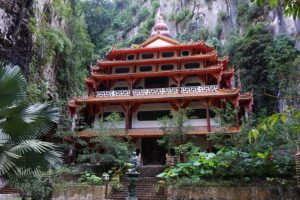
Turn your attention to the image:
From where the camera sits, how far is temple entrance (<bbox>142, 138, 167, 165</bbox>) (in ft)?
73.2

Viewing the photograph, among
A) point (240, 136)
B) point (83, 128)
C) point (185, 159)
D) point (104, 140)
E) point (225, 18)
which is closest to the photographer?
point (240, 136)

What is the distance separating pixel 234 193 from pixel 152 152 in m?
10.2

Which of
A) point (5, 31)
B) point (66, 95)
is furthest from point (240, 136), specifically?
point (66, 95)

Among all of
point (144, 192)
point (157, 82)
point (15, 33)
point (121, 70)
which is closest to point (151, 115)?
point (157, 82)

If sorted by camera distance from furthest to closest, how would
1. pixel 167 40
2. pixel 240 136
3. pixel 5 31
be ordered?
1. pixel 167 40
2. pixel 240 136
3. pixel 5 31

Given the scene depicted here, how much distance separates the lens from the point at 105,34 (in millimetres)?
47469

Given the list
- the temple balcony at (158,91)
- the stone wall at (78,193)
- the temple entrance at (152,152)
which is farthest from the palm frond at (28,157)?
the temple balcony at (158,91)

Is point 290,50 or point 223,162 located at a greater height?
point 290,50

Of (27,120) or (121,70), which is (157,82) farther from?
(27,120)

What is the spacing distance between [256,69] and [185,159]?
14.5m

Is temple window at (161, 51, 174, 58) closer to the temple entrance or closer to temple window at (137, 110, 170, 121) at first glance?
temple window at (137, 110, 170, 121)

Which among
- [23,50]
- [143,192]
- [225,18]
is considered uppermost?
[225,18]

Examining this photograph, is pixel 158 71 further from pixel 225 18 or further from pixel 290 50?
pixel 225 18

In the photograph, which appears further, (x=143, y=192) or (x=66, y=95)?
(x=66, y=95)
